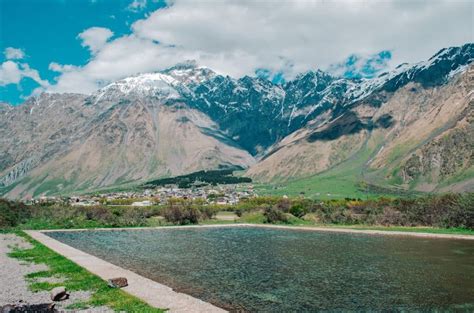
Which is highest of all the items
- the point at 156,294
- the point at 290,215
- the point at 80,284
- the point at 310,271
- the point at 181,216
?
the point at 80,284

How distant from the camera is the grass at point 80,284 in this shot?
31.9 m

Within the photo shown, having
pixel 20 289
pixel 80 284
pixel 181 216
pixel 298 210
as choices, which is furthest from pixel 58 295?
pixel 298 210

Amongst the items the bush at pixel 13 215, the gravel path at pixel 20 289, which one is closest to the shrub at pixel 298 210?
the bush at pixel 13 215

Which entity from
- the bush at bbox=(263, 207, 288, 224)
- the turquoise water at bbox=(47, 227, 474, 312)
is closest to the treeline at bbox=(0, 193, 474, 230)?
the bush at bbox=(263, 207, 288, 224)

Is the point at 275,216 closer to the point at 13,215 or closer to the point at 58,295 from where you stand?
the point at 13,215

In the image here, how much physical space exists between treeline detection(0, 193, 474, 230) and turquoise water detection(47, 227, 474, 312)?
32.3 metres

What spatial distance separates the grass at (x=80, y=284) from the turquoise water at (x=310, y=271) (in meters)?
6.79

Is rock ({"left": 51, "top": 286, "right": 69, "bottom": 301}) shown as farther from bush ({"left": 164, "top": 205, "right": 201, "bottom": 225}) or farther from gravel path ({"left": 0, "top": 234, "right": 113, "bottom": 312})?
bush ({"left": 164, "top": 205, "right": 201, "bottom": 225})

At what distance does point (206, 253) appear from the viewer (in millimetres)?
69375

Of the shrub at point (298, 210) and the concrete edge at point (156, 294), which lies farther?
the shrub at point (298, 210)

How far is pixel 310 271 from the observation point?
51938 mm

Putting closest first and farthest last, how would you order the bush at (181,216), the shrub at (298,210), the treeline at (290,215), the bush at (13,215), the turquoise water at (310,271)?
the turquoise water at (310,271) < the bush at (13,215) < the treeline at (290,215) < the bush at (181,216) < the shrub at (298,210)

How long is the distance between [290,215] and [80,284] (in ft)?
378

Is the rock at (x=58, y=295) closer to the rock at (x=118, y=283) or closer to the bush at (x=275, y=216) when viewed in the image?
the rock at (x=118, y=283)
